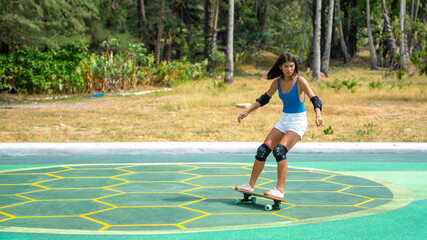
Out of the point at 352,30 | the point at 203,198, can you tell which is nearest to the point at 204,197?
the point at 203,198

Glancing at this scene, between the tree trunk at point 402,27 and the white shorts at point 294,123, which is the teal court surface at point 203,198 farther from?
the tree trunk at point 402,27

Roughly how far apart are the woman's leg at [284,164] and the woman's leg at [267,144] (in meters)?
0.15

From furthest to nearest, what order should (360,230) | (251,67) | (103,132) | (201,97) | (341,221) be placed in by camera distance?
(251,67) < (201,97) < (103,132) < (341,221) < (360,230)

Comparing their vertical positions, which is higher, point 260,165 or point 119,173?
point 260,165

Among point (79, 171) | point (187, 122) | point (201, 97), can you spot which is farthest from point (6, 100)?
point (79, 171)

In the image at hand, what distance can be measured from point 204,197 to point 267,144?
1.09 m

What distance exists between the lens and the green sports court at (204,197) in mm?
4883

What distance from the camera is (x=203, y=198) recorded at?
6328 millimetres

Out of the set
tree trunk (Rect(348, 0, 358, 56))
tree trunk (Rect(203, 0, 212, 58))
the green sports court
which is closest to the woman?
the green sports court

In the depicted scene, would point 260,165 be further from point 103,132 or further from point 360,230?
point 103,132

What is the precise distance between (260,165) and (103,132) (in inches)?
266

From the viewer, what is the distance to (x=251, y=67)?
→ 43.0 metres

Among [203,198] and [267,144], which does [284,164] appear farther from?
[203,198]

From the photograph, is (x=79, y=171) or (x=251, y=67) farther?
(x=251, y=67)
